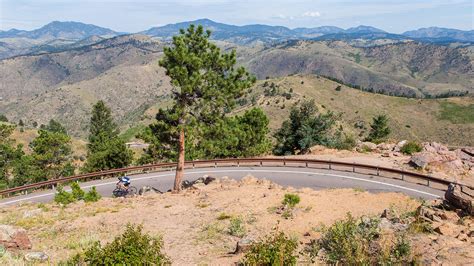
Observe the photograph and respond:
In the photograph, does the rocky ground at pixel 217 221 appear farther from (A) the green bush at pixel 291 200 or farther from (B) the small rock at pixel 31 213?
(A) the green bush at pixel 291 200

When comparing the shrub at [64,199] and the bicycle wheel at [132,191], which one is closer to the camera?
the shrub at [64,199]

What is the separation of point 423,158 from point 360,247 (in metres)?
22.6

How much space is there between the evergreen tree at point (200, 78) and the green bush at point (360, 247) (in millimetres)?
14719

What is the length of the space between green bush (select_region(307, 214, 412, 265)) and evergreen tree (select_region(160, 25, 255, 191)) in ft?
48.3

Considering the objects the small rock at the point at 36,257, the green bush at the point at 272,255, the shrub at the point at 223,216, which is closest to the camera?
the green bush at the point at 272,255

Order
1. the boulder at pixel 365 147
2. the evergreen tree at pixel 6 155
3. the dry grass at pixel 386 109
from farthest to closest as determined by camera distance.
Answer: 1. the dry grass at pixel 386 109
2. the evergreen tree at pixel 6 155
3. the boulder at pixel 365 147

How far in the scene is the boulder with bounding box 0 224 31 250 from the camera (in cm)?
1362

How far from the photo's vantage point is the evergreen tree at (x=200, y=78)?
2400 centimetres

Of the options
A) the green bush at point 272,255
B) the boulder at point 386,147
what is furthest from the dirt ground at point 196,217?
the boulder at point 386,147

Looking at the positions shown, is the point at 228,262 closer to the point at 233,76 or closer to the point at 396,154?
the point at 233,76

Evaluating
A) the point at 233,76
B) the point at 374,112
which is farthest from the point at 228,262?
the point at 374,112

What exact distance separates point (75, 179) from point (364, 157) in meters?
26.6

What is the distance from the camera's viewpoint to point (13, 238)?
1388 centimetres

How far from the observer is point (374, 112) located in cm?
14762
